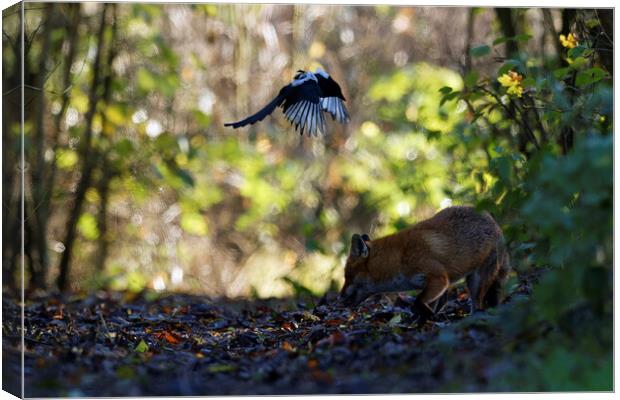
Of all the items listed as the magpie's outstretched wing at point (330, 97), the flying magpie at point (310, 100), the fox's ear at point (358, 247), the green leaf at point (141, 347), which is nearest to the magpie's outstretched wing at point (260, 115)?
the flying magpie at point (310, 100)

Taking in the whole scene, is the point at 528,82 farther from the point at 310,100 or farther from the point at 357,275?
the point at 357,275

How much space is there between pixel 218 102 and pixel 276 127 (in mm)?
1176

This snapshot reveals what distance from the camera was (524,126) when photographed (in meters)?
9.10

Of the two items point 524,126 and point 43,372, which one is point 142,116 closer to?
point 524,126

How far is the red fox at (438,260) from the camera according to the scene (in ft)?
24.8

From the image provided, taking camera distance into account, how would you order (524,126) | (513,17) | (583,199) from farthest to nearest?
(513,17), (524,126), (583,199)

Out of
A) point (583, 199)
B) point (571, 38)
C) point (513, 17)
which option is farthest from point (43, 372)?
point (513, 17)

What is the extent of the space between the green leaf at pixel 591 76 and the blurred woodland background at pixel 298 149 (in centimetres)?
9

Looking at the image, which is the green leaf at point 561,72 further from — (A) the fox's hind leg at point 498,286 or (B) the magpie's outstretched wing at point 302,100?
(B) the magpie's outstretched wing at point 302,100

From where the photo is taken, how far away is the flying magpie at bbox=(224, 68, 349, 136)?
8.28 metres

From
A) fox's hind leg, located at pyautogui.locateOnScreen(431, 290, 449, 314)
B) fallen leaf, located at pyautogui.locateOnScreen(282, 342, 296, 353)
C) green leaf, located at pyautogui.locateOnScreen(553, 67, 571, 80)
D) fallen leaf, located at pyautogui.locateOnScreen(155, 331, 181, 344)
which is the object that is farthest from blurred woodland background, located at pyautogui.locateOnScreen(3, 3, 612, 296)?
fallen leaf, located at pyautogui.locateOnScreen(155, 331, 181, 344)

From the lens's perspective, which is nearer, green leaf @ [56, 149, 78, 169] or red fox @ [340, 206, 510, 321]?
red fox @ [340, 206, 510, 321]

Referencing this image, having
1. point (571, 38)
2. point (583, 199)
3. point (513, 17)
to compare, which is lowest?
point (583, 199)

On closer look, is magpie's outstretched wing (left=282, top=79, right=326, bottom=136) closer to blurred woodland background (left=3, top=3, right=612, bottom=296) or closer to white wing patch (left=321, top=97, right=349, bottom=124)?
white wing patch (left=321, top=97, right=349, bottom=124)
